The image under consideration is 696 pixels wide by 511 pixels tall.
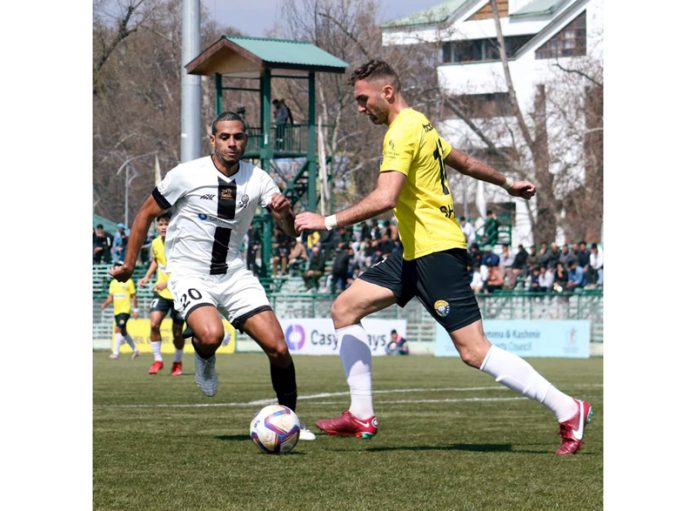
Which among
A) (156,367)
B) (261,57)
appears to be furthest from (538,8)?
(156,367)

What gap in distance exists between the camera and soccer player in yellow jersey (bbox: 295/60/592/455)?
7.06 metres

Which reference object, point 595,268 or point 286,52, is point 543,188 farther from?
point 286,52

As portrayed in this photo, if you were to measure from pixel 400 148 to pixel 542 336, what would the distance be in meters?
20.9

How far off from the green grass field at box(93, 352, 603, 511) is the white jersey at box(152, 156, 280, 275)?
48.8 inches

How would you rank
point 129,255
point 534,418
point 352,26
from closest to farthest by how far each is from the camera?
1. point 129,255
2. point 534,418
3. point 352,26

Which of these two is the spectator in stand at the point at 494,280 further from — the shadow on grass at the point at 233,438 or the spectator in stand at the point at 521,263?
the shadow on grass at the point at 233,438

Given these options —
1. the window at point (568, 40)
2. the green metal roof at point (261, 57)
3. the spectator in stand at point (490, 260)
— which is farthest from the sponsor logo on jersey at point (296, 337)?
the window at point (568, 40)

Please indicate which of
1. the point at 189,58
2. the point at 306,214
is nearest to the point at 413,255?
the point at 306,214

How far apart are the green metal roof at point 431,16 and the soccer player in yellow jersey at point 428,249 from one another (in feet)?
106

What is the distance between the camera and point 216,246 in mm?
8477
